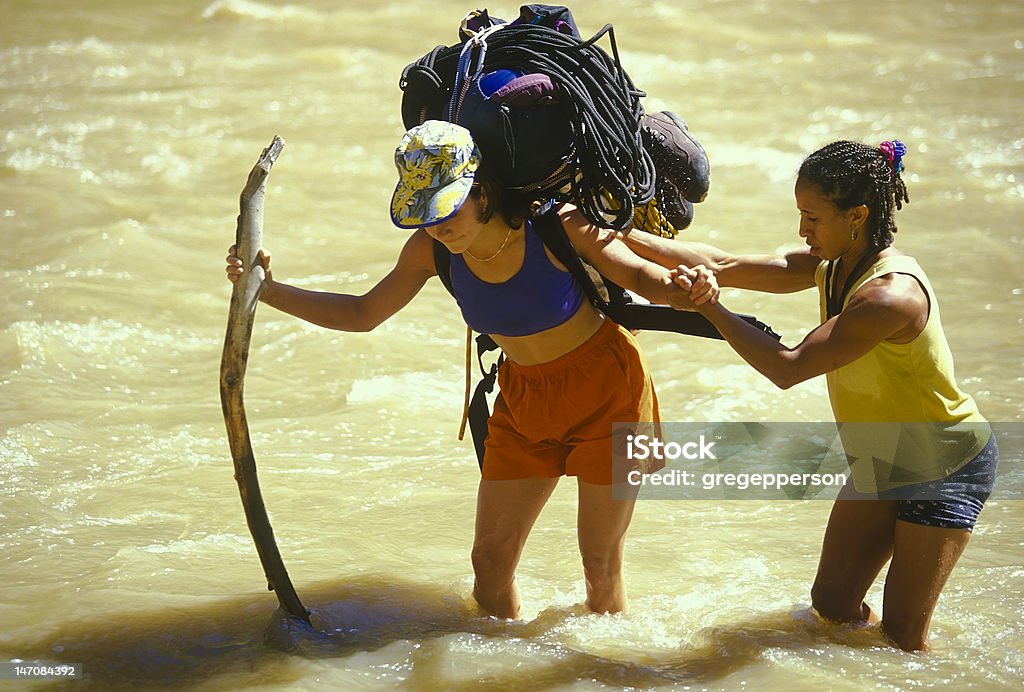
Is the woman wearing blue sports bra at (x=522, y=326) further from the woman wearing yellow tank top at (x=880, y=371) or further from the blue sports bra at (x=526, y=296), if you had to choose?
the woman wearing yellow tank top at (x=880, y=371)

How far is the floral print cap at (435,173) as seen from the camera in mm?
2986

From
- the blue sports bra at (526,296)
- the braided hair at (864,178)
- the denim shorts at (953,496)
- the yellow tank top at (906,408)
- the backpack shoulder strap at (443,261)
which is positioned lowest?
the denim shorts at (953,496)

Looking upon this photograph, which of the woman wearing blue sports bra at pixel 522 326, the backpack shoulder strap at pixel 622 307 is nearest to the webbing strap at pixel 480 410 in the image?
the woman wearing blue sports bra at pixel 522 326

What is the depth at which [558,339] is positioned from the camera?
3330mm

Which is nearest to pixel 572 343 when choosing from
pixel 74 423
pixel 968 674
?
pixel 968 674

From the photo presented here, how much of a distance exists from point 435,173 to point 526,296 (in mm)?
446

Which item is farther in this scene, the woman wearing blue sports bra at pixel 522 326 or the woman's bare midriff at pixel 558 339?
the woman's bare midriff at pixel 558 339

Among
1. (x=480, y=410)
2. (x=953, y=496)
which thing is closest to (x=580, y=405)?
(x=480, y=410)

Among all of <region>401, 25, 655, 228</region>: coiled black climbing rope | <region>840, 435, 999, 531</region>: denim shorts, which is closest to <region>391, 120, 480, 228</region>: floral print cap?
<region>401, 25, 655, 228</region>: coiled black climbing rope

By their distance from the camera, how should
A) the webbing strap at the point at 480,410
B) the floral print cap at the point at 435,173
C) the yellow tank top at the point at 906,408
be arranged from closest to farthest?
1. the floral print cap at the point at 435,173
2. the yellow tank top at the point at 906,408
3. the webbing strap at the point at 480,410

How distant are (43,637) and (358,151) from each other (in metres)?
6.18

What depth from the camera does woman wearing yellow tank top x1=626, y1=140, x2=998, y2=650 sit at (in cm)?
314

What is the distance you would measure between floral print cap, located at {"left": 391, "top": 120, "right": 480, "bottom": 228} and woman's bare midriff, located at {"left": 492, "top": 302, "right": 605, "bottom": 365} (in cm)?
50

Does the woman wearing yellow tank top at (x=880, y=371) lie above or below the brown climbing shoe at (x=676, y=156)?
below
